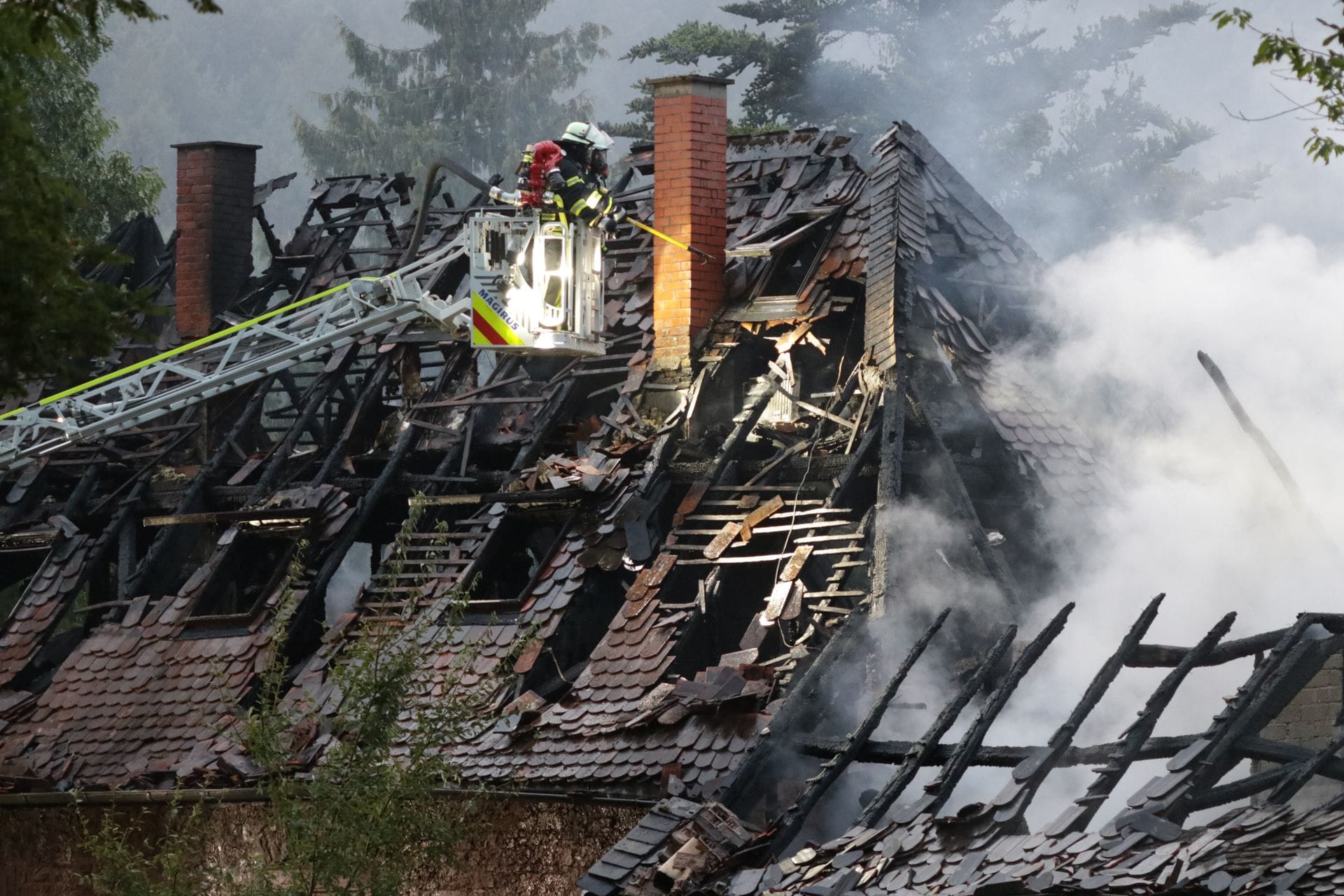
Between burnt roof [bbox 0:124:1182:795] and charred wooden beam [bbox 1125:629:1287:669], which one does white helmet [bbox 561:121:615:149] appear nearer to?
burnt roof [bbox 0:124:1182:795]

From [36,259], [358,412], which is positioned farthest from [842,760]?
[358,412]

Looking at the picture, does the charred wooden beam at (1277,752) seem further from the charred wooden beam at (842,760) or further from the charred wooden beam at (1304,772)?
the charred wooden beam at (842,760)

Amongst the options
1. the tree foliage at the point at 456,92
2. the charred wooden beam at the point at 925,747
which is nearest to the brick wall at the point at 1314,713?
the charred wooden beam at the point at 925,747

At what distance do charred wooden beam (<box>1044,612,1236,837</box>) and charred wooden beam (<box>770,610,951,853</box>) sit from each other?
6.07ft

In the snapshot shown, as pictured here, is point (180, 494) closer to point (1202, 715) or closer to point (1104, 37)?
point (1202, 715)

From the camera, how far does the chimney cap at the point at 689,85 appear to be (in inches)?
776

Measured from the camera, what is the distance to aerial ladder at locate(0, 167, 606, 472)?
18.3 metres

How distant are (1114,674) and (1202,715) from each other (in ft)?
9.97

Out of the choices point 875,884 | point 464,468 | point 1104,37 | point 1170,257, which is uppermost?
point 1104,37

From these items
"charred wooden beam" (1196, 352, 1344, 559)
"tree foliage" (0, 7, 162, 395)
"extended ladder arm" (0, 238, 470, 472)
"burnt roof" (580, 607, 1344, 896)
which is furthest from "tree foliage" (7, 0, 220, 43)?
"charred wooden beam" (1196, 352, 1344, 559)

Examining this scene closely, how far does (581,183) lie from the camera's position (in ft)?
60.3

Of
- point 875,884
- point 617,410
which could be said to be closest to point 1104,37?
point 617,410

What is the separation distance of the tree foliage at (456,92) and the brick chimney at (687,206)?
119 ft

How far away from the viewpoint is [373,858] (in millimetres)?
12891
